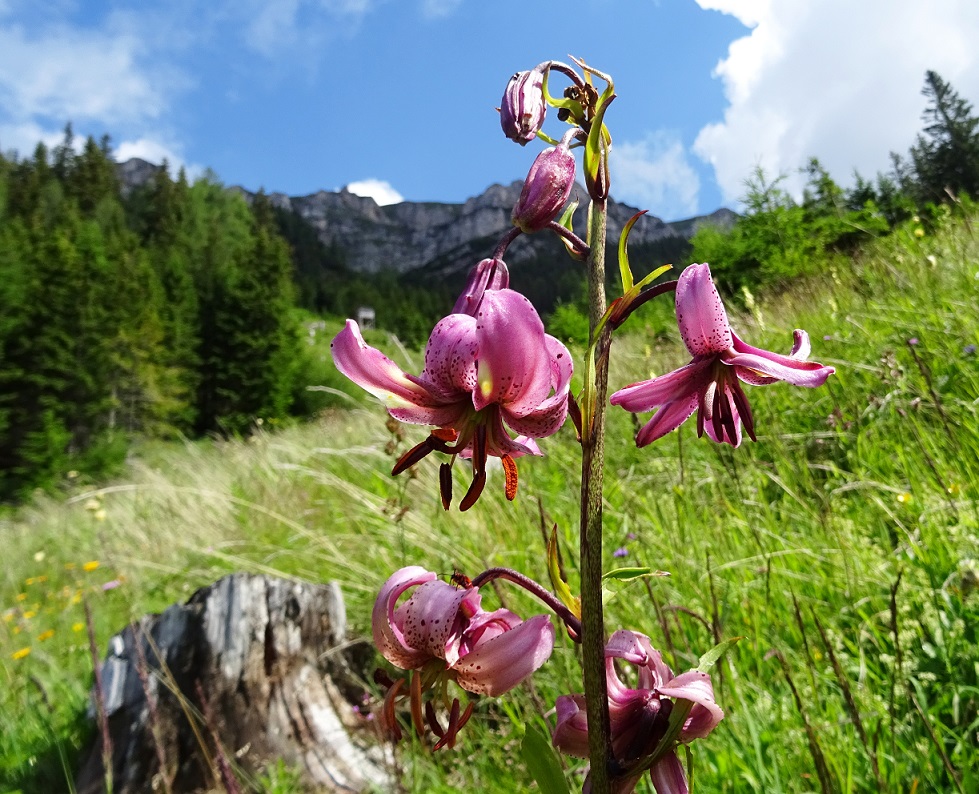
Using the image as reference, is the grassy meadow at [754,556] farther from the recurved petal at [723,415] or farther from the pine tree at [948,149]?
the pine tree at [948,149]

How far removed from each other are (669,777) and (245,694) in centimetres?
165

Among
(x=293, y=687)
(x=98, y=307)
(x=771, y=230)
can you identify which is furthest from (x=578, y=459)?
(x=98, y=307)

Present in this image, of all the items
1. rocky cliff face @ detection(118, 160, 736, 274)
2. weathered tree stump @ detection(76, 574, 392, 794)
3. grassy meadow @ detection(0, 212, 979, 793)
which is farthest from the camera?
rocky cliff face @ detection(118, 160, 736, 274)

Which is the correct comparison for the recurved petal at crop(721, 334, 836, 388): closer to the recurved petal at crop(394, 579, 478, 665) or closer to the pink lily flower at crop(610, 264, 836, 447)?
the pink lily flower at crop(610, 264, 836, 447)

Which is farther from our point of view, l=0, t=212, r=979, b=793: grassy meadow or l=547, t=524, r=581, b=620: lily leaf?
l=0, t=212, r=979, b=793: grassy meadow

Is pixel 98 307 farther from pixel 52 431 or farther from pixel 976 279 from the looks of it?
pixel 976 279

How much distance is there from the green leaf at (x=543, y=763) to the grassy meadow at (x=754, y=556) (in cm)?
36

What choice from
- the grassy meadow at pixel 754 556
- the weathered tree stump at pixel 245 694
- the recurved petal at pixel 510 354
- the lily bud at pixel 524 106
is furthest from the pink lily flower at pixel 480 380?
the weathered tree stump at pixel 245 694

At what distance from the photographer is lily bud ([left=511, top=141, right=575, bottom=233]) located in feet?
1.74

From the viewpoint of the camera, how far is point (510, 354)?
0.47 metres

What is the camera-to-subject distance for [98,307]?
63.1 feet

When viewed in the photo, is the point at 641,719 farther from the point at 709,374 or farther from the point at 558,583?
the point at 709,374

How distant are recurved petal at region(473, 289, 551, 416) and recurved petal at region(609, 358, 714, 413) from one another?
3.2 inches

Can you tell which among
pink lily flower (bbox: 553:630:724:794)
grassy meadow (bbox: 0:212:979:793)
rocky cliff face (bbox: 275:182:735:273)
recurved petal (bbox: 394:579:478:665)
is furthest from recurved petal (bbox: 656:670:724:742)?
rocky cliff face (bbox: 275:182:735:273)
